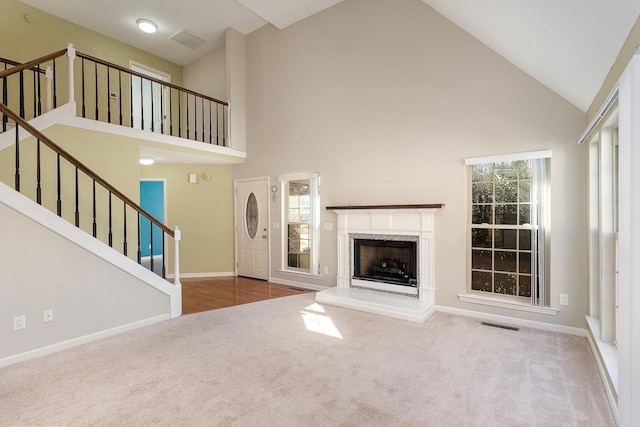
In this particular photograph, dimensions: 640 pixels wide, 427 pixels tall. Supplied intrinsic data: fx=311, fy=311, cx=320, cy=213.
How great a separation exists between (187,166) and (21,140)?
3131 mm

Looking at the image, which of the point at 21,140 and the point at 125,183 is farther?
the point at 125,183

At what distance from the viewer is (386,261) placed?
15.8ft

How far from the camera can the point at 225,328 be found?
3.60 meters

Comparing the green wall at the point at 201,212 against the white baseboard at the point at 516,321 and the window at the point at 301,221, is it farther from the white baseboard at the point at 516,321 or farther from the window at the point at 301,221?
the white baseboard at the point at 516,321

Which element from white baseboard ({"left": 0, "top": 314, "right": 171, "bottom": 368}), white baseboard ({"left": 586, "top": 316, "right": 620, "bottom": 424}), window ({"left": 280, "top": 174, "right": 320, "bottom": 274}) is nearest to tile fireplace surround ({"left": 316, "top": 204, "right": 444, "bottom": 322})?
window ({"left": 280, "top": 174, "right": 320, "bottom": 274})

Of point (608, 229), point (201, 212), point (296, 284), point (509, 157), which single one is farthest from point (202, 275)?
point (608, 229)

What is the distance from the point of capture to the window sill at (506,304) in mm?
3518

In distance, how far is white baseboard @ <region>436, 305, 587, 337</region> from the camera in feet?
11.1

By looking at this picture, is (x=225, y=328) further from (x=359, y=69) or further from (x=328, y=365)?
(x=359, y=69)

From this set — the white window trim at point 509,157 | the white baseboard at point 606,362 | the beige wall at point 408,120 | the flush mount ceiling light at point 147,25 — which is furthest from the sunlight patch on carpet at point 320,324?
the flush mount ceiling light at point 147,25

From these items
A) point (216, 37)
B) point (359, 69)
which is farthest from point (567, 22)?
point (216, 37)

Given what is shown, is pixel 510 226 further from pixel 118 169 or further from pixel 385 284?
pixel 118 169

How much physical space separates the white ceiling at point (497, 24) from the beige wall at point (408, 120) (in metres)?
0.26

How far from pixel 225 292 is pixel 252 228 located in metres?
1.59
